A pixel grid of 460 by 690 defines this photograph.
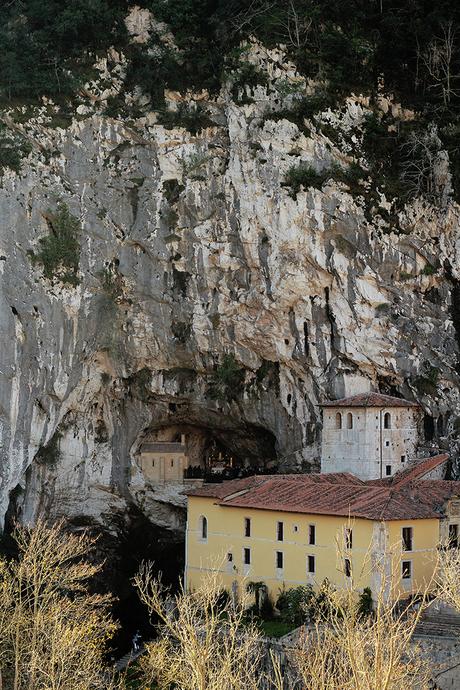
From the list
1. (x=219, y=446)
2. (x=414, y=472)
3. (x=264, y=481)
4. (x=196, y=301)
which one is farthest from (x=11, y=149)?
(x=414, y=472)

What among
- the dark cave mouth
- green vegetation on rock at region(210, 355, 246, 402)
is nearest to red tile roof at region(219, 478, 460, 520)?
green vegetation on rock at region(210, 355, 246, 402)

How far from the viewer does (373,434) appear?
5056 centimetres

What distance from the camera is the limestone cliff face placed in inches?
2056

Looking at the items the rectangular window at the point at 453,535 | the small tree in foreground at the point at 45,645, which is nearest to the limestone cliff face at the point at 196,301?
the rectangular window at the point at 453,535

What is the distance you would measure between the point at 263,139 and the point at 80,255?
1091 centimetres

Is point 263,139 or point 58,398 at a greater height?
point 263,139

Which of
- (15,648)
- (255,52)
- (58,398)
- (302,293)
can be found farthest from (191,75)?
(15,648)

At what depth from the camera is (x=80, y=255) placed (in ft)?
180

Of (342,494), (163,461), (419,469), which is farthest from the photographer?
(163,461)

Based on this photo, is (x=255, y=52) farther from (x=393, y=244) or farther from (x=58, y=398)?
(x=58, y=398)

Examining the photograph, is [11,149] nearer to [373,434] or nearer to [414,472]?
[373,434]

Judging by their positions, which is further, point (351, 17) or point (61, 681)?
point (351, 17)

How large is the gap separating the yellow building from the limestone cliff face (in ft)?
20.7

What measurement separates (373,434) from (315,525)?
28.1 ft
